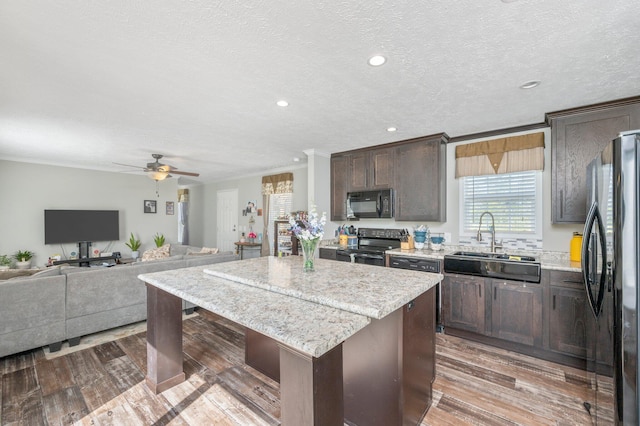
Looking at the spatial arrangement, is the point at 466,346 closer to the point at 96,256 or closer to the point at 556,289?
the point at 556,289

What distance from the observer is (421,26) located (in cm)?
155

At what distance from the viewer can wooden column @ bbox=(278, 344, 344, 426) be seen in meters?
1.07

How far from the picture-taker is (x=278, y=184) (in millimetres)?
6277

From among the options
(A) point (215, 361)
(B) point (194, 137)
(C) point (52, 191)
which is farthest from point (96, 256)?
(A) point (215, 361)

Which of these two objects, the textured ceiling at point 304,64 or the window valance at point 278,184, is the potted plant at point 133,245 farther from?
the textured ceiling at point 304,64

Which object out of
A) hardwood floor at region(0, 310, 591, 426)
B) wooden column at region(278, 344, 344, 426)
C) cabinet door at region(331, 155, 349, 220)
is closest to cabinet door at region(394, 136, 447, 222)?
cabinet door at region(331, 155, 349, 220)

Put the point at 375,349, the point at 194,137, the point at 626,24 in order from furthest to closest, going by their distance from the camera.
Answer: the point at 194,137 → the point at 375,349 → the point at 626,24

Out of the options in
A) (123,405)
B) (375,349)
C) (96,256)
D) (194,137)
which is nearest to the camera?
(375,349)

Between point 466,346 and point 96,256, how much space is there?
7111 mm

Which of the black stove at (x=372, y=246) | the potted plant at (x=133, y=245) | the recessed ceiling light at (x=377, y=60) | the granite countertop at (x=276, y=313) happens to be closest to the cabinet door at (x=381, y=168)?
A: the black stove at (x=372, y=246)

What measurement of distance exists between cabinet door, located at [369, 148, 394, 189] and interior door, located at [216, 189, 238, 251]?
452 centimetres

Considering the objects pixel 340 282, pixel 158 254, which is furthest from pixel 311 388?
pixel 158 254

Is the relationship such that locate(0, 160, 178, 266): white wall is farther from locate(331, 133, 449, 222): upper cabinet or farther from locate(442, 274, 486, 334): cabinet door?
locate(442, 274, 486, 334): cabinet door

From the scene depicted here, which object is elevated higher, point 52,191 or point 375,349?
point 52,191
